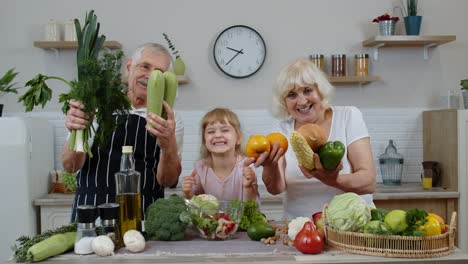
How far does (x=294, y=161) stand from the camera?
260 cm

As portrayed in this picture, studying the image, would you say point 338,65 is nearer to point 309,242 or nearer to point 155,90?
point 155,90

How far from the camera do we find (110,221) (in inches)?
78.0

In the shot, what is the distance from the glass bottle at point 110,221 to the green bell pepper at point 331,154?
77 centimetres

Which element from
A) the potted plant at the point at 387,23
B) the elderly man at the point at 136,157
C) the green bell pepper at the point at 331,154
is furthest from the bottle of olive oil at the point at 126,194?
the potted plant at the point at 387,23

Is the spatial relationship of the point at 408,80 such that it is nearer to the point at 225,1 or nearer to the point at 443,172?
the point at 443,172

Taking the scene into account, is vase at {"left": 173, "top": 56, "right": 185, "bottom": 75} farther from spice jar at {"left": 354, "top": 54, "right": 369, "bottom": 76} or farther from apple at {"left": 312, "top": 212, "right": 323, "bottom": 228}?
apple at {"left": 312, "top": 212, "right": 323, "bottom": 228}

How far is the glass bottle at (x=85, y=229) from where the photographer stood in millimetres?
1920

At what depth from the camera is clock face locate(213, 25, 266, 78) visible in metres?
5.00

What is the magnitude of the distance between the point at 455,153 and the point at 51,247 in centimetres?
347

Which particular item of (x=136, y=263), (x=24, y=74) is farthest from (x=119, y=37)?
(x=136, y=263)

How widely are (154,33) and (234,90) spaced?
824mm

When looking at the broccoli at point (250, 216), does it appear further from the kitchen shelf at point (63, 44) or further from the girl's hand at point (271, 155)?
the kitchen shelf at point (63, 44)

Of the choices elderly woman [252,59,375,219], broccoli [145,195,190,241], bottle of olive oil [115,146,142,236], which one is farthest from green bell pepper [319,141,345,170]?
bottle of olive oil [115,146,142,236]

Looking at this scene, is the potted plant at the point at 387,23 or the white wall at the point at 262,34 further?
the white wall at the point at 262,34
